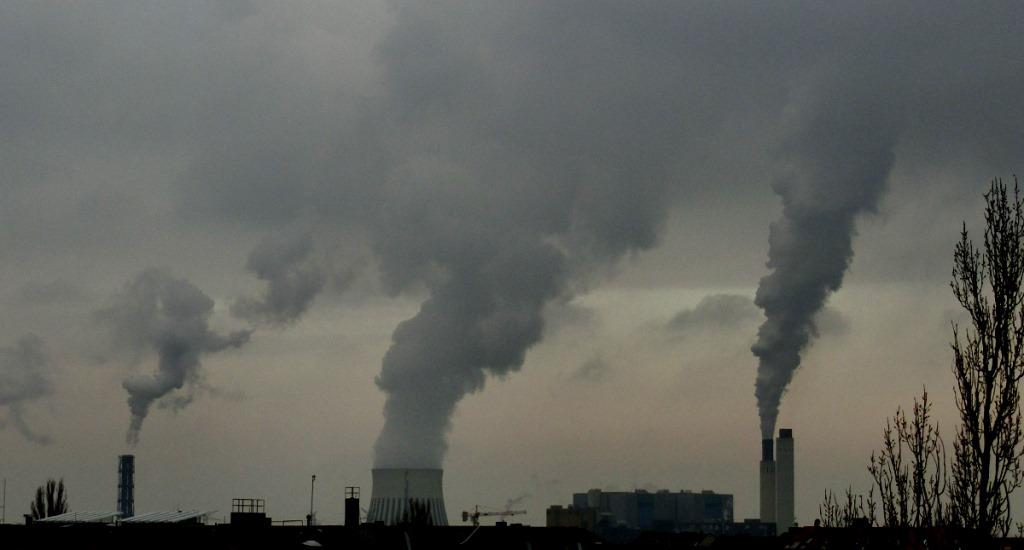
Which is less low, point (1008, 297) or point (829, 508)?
point (1008, 297)

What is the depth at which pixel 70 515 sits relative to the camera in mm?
67312

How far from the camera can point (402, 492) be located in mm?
148875

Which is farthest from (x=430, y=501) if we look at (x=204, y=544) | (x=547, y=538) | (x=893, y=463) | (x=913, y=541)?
(x=913, y=541)

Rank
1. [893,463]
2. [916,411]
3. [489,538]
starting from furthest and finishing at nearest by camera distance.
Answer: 1. [489,538]
2. [893,463]
3. [916,411]

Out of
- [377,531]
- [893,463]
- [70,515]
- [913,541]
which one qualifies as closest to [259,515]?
[377,531]

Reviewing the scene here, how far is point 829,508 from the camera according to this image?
59.9 m

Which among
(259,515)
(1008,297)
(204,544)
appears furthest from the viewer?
(259,515)

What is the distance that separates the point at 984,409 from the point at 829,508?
31136mm

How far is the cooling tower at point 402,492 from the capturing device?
481 ft

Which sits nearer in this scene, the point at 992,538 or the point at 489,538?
the point at 992,538

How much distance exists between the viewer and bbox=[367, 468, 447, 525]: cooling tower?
14650 cm

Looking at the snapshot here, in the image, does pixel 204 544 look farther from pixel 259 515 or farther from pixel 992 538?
pixel 992 538

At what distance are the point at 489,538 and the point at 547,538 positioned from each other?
485 cm

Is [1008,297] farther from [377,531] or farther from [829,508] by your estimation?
[377,531]
